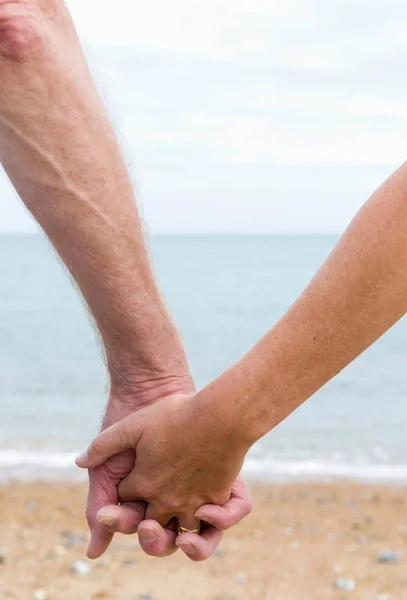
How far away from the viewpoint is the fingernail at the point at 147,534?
59.7 inches

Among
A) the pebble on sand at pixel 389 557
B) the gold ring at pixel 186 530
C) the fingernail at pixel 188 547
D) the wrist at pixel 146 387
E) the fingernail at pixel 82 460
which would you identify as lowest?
the pebble on sand at pixel 389 557

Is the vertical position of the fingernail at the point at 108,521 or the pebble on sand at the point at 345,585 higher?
the fingernail at the point at 108,521

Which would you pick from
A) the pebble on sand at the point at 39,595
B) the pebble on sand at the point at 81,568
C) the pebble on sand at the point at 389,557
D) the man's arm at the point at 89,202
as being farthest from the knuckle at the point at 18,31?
the pebble on sand at the point at 389,557

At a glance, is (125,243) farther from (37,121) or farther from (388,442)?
(388,442)

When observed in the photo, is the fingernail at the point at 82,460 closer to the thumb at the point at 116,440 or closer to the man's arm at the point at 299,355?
the thumb at the point at 116,440

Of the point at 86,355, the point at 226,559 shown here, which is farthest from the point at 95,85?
the point at 86,355

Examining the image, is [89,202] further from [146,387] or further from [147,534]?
[147,534]

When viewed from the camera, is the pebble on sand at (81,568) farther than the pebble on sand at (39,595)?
Yes

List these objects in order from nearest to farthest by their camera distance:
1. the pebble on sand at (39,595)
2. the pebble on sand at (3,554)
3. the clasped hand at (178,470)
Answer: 1. the clasped hand at (178,470)
2. the pebble on sand at (39,595)
3. the pebble on sand at (3,554)

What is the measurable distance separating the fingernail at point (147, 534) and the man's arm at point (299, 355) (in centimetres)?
10

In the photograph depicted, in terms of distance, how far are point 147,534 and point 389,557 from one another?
1.90 m

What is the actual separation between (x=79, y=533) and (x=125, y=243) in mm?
2286

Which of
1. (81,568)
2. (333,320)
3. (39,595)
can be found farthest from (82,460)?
(81,568)

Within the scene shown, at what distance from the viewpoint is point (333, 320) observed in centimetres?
120
